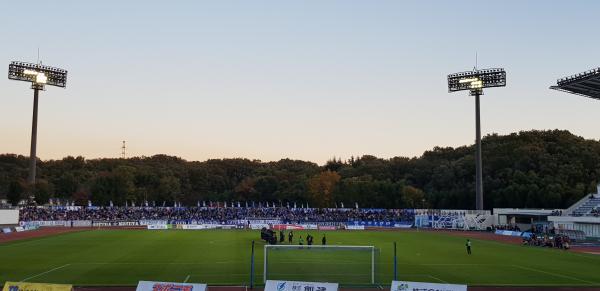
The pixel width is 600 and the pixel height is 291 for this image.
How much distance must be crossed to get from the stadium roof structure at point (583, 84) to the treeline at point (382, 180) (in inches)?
1689

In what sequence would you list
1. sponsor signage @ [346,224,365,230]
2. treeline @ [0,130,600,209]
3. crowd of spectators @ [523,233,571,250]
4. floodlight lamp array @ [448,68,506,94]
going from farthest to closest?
treeline @ [0,130,600,209] < floodlight lamp array @ [448,68,506,94] < sponsor signage @ [346,224,365,230] < crowd of spectators @ [523,233,571,250]

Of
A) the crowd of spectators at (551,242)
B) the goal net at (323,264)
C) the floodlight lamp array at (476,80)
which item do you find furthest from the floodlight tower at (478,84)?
the goal net at (323,264)

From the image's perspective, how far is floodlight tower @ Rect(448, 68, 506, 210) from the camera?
3799 inches

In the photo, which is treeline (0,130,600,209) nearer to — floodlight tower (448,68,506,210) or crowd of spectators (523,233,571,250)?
floodlight tower (448,68,506,210)

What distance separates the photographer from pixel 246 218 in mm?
104875

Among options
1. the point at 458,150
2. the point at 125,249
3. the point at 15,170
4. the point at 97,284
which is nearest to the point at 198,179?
the point at 15,170

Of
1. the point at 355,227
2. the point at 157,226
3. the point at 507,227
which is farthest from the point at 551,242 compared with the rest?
the point at 157,226

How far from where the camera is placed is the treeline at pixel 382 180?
11681cm

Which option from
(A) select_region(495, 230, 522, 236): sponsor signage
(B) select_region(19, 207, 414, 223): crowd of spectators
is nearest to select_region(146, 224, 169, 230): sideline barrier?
(B) select_region(19, 207, 414, 223): crowd of spectators

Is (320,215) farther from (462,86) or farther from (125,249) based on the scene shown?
(125,249)

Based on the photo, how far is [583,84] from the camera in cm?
6153

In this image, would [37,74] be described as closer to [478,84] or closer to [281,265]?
[478,84]

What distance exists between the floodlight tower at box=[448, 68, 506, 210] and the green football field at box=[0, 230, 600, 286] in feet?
150

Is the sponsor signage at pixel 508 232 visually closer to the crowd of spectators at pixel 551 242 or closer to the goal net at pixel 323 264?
the crowd of spectators at pixel 551 242
